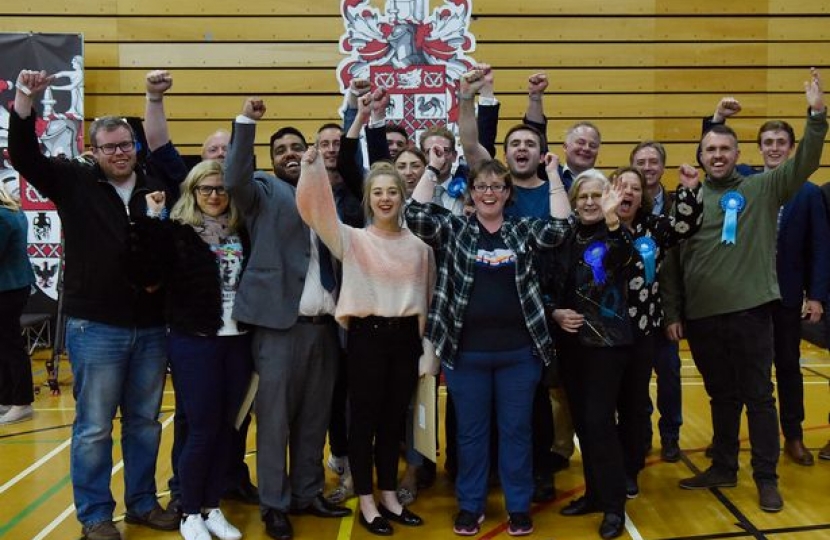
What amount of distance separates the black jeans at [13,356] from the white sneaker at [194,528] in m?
2.62

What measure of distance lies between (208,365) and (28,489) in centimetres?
156

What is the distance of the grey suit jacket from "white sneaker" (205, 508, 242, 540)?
821 mm

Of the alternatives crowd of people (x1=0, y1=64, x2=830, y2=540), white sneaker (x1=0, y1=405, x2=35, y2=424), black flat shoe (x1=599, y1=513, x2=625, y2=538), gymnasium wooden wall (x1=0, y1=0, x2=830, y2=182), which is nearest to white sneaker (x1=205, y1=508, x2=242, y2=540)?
crowd of people (x1=0, y1=64, x2=830, y2=540)

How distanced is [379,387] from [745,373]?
65.4 inches

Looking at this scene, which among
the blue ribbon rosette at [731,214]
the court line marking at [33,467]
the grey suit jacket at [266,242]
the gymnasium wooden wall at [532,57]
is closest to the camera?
the grey suit jacket at [266,242]

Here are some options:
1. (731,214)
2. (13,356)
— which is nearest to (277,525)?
(731,214)

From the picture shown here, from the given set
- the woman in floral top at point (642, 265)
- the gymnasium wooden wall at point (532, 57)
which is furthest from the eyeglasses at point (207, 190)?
the gymnasium wooden wall at point (532, 57)

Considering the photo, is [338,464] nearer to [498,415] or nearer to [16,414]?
[498,415]

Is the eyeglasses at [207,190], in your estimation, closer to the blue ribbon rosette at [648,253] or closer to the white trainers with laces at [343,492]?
the white trainers with laces at [343,492]

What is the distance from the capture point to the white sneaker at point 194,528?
120 inches

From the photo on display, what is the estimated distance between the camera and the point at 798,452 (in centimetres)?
404

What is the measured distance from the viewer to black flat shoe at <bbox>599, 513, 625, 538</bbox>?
3119 millimetres

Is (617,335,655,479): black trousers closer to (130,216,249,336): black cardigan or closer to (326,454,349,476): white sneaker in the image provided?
(326,454,349,476): white sneaker

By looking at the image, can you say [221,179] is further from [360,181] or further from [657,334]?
[657,334]
